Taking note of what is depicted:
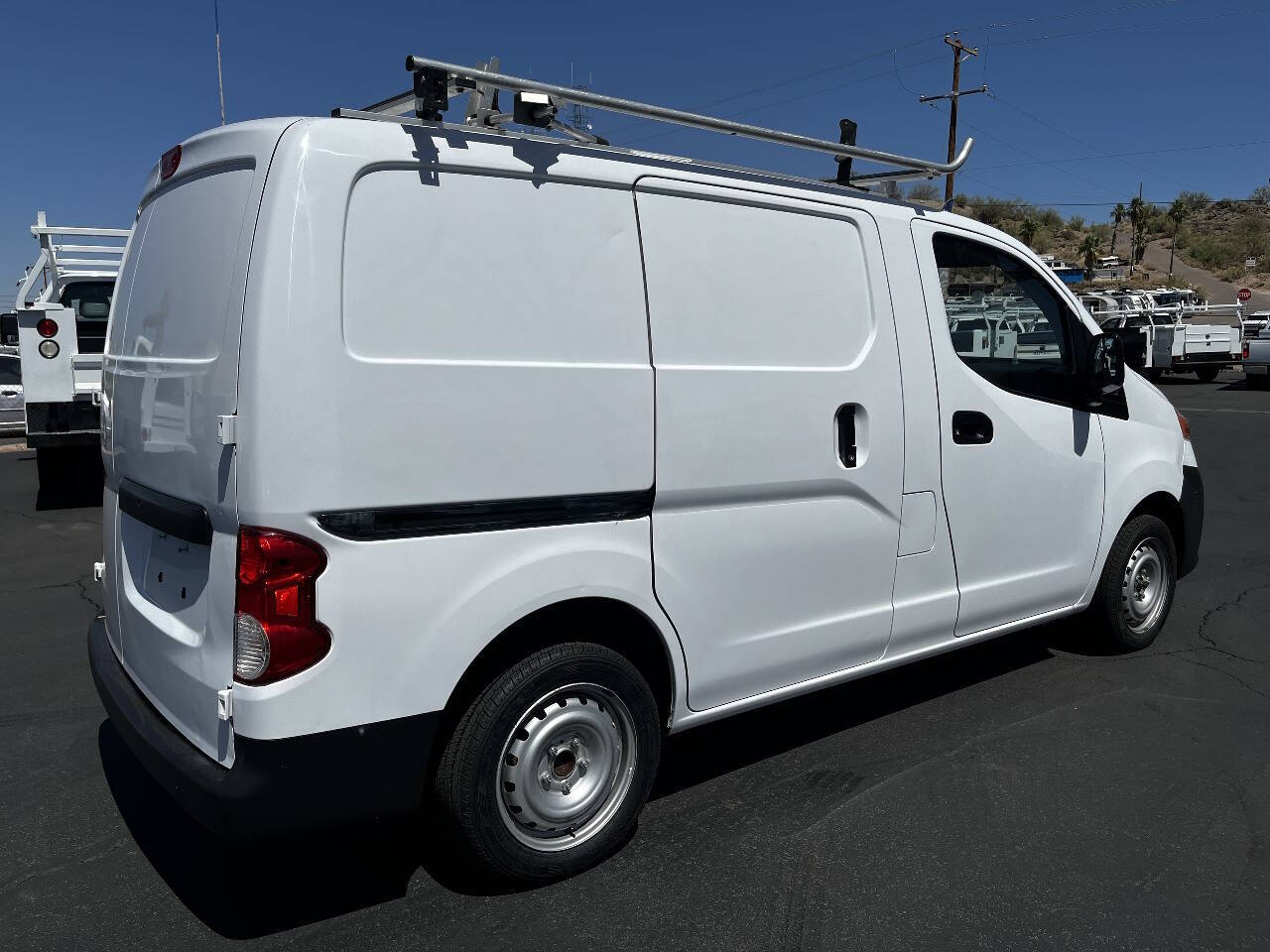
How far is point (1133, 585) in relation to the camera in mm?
5145

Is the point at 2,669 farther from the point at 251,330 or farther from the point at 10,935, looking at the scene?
the point at 251,330

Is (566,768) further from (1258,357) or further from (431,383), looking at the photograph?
(1258,357)

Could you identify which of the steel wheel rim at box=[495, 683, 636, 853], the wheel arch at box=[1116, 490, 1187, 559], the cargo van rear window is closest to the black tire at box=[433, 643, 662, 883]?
the steel wheel rim at box=[495, 683, 636, 853]

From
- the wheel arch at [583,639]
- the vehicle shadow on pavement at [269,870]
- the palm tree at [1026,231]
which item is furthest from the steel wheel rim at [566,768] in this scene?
the palm tree at [1026,231]

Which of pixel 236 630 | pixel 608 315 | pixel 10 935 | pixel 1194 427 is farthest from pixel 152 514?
pixel 1194 427

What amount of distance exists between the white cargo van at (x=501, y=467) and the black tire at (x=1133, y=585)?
4.34ft

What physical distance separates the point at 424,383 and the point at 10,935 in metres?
1.92

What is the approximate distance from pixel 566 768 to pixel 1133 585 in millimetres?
3379

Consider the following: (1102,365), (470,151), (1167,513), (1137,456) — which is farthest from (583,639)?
(1167,513)

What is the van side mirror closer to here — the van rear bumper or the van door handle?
the van door handle

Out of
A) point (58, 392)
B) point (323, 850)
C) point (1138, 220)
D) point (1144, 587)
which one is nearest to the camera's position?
point (323, 850)

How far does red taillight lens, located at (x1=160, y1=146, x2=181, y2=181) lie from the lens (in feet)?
10.5

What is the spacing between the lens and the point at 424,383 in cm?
268

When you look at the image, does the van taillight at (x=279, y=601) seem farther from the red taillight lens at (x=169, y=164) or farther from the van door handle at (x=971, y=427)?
the van door handle at (x=971, y=427)
